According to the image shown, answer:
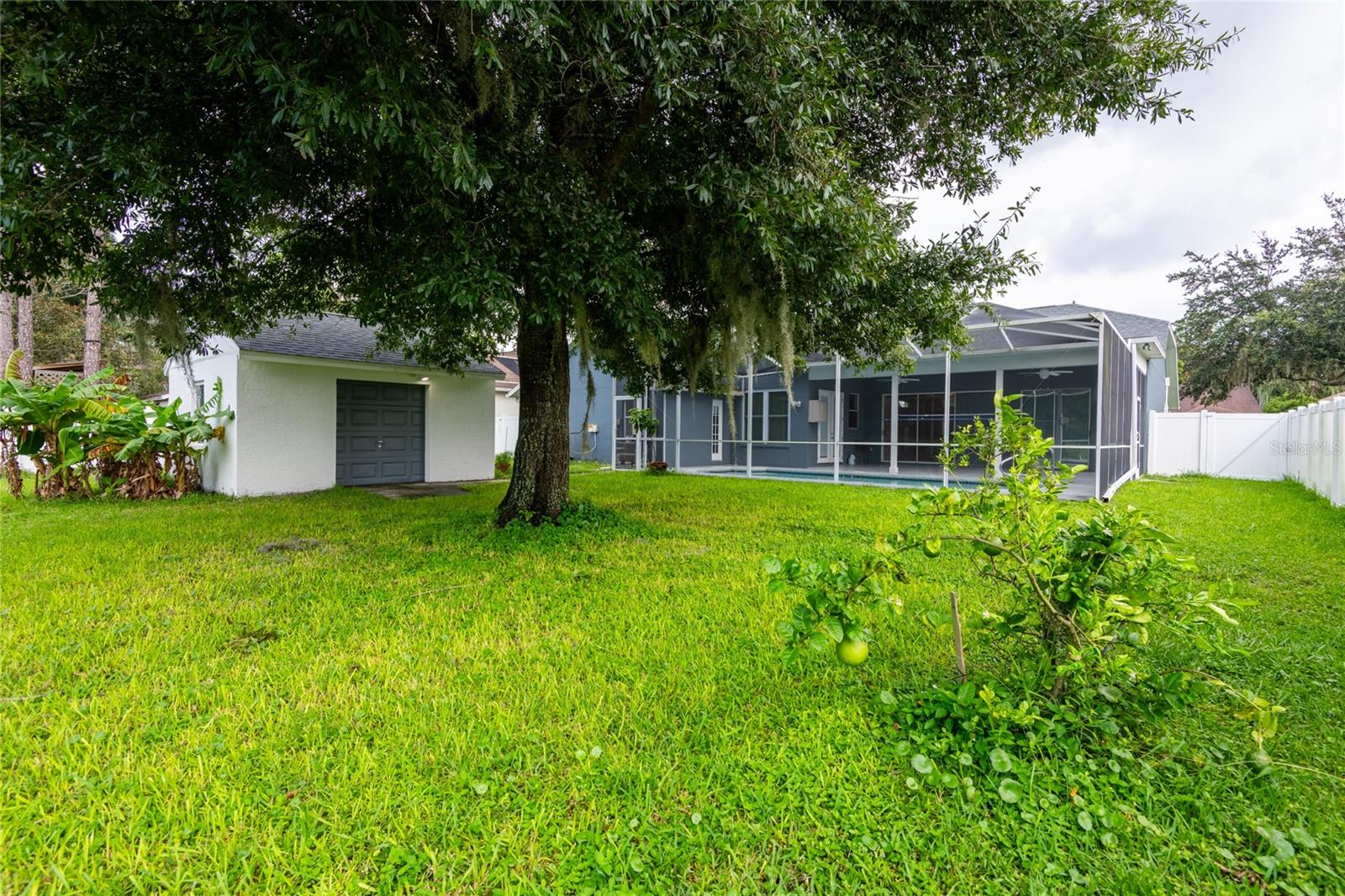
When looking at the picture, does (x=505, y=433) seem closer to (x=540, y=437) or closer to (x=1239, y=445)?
(x=540, y=437)

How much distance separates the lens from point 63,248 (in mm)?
4023

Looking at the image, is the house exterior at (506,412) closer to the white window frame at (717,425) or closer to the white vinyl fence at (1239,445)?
the white window frame at (717,425)

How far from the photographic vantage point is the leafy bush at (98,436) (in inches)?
293

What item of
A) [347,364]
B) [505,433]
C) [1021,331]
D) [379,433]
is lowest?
[379,433]

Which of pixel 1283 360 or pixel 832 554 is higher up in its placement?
pixel 1283 360

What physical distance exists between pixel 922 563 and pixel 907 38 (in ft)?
14.7

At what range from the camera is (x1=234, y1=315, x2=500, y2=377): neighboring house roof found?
8.60 meters

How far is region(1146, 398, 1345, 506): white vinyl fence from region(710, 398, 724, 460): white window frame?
33.0 feet

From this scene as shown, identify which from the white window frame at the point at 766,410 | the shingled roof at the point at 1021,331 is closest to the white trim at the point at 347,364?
the shingled roof at the point at 1021,331

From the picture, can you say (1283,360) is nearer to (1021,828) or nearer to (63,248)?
(1021,828)

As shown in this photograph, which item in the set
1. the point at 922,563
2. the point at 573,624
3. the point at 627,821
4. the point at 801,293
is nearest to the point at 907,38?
the point at 801,293

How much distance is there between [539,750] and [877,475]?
10.7 metres

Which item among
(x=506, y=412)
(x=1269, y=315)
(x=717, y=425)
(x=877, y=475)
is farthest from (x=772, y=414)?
(x=1269, y=315)

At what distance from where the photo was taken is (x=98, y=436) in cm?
774
